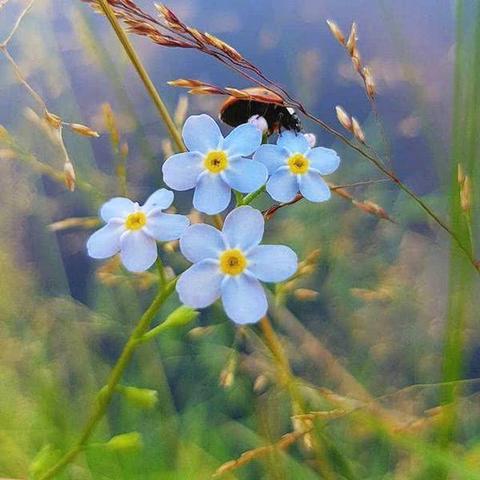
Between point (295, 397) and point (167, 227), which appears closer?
point (167, 227)

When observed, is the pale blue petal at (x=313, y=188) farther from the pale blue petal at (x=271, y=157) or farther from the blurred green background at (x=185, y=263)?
the blurred green background at (x=185, y=263)

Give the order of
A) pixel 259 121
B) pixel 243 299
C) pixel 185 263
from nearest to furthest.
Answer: pixel 243 299 < pixel 259 121 < pixel 185 263

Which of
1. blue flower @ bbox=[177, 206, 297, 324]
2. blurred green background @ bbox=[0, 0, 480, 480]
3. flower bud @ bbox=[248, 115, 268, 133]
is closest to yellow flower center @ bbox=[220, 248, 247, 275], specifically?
blue flower @ bbox=[177, 206, 297, 324]

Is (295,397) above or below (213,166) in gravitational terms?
below

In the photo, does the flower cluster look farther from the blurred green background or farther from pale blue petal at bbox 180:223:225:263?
the blurred green background

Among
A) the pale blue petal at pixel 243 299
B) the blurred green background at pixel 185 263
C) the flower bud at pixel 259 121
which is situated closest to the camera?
the pale blue petal at pixel 243 299

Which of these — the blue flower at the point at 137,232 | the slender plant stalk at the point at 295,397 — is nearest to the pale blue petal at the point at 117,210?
the blue flower at the point at 137,232

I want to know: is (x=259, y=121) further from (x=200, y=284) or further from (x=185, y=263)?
(x=185, y=263)

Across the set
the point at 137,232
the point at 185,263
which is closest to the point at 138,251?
the point at 137,232
